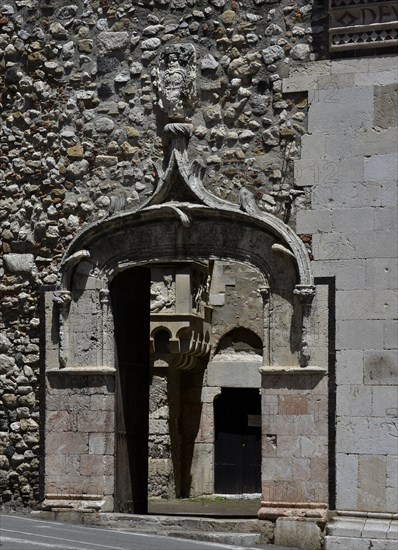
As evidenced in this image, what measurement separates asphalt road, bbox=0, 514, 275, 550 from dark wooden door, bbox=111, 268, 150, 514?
0.75 metres

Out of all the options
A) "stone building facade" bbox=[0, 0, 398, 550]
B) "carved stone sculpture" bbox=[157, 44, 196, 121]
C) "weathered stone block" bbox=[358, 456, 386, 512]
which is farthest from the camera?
"carved stone sculpture" bbox=[157, 44, 196, 121]

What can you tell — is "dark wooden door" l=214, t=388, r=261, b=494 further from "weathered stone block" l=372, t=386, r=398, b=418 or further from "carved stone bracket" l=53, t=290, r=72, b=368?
"weathered stone block" l=372, t=386, r=398, b=418

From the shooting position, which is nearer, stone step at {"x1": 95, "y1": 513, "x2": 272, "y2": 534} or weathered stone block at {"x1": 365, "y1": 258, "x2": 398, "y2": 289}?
weathered stone block at {"x1": 365, "y1": 258, "x2": 398, "y2": 289}

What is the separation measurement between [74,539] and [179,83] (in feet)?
13.7

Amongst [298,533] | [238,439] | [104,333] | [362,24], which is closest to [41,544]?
[298,533]

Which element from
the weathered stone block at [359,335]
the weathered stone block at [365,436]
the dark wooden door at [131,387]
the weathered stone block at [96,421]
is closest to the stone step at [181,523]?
the dark wooden door at [131,387]

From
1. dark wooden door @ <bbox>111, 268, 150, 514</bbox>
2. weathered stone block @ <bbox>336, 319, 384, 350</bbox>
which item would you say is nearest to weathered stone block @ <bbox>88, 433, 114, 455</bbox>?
dark wooden door @ <bbox>111, 268, 150, 514</bbox>

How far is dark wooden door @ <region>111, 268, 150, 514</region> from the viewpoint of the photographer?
14.2 m

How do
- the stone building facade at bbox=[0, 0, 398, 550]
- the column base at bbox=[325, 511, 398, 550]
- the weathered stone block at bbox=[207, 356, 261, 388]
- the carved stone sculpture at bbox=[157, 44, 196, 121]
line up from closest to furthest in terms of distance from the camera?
the column base at bbox=[325, 511, 398, 550] → the stone building facade at bbox=[0, 0, 398, 550] → the carved stone sculpture at bbox=[157, 44, 196, 121] → the weathered stone block at bbox=[207, 356, 261, 388]

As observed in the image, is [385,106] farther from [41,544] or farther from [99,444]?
[41,544]

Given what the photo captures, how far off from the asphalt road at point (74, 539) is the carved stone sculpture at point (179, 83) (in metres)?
3.80

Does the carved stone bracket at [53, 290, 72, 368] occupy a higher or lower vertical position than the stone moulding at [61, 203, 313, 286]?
lower

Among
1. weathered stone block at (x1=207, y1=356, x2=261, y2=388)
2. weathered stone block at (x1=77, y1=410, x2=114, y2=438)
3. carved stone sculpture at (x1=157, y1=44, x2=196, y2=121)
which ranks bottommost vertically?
weathered stone block at (x1=77, y1=410, x2=114, y2=438)

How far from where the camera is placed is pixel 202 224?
13.8 metres
